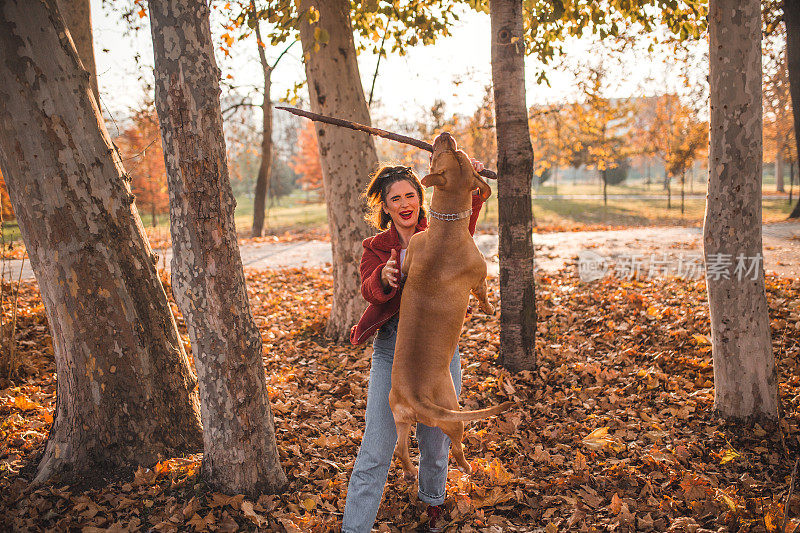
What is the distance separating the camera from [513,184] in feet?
15.5

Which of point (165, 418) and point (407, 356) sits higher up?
point (407, 356)

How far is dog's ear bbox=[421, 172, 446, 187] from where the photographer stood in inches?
88.6

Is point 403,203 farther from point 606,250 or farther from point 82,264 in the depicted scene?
point 606,250

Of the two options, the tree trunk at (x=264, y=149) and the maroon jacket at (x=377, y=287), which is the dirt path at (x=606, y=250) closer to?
the tree trunk at (x=264, y=149)

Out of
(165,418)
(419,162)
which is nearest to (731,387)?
(165,418)

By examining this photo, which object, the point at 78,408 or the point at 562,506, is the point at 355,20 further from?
the point at 562,506

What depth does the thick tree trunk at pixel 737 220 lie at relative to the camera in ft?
12.2

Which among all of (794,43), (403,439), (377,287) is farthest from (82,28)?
(794,43)

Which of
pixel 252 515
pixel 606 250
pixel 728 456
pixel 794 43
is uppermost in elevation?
pixel 794 43

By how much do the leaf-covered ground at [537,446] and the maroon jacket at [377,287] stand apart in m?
1.29

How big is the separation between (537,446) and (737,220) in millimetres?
2435

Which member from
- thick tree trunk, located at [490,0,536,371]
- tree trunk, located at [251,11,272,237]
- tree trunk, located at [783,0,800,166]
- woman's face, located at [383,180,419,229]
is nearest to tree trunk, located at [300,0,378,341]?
thick tree trunk, located at [490,0,536,371]

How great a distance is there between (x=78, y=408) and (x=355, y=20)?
5752 mm

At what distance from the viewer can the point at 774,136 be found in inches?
1077
